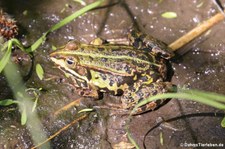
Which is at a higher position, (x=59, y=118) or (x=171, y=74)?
(x=171, y=74)

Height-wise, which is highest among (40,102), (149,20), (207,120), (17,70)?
(149,20)

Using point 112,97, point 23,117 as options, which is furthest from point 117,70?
point 23,117

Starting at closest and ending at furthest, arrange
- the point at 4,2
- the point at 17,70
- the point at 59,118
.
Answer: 1. the point at 59,118
2. the point at 17,70
3. the point at 4,2

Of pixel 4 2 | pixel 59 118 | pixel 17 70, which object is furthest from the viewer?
pixel 4 2

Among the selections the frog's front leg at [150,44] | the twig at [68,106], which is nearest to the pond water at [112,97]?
the twig at [68,106]

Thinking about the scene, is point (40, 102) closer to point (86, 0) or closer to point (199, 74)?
point (86, 0)

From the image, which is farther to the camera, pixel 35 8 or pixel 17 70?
pixel 35 8

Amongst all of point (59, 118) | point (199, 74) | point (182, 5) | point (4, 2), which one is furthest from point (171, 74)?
point (4, 2)
